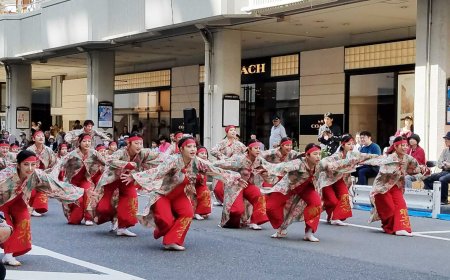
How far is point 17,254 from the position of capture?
333 inches

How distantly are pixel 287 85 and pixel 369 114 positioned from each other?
155 inches

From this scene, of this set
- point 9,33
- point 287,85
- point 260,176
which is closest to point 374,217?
point 260,176

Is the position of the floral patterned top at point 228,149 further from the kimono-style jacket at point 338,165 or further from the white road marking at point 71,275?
the white road marking at point 71,275

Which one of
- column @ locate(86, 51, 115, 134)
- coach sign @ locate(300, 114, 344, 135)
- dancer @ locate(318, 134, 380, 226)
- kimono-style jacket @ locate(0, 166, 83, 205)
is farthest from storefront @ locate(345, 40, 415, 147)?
kimono-style jacket @ locate(0, 166, 83, 205)

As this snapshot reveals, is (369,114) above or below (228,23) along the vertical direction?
below

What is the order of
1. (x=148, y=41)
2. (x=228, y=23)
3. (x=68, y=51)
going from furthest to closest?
(x=68, y=51)
(x=148, y=41)
(x=228, y=23)

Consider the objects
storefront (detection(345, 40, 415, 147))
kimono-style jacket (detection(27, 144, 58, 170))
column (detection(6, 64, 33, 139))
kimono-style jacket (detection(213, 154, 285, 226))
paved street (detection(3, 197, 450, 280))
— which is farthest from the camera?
column (detection(6, 64, 33, 139))

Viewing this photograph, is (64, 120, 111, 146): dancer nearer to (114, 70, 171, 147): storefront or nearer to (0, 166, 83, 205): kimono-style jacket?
(0, 166, 83, 205): kimono-style jacket

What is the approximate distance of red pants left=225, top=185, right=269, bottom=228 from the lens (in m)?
12.0

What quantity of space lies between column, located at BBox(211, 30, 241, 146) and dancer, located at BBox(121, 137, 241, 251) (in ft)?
38.2

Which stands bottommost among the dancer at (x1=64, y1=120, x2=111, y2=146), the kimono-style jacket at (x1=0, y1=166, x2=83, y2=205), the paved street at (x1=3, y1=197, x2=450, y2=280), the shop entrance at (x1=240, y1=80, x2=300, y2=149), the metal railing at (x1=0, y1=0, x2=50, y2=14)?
the paved street at (x1=3, y1=197, x2=450, y2=280)

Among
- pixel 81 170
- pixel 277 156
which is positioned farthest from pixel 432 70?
pixel 81 170

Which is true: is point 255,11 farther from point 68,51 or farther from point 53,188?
point 68,51

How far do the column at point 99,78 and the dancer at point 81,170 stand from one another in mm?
15101
